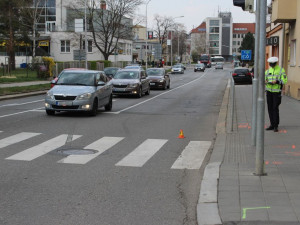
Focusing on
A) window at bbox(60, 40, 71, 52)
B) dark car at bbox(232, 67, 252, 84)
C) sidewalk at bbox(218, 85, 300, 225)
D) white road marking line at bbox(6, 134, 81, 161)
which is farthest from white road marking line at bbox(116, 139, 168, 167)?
window at bbox(60, 40, 71, 52)

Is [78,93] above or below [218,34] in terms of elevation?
below

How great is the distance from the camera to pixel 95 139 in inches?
437

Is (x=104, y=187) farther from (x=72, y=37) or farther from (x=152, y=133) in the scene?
(x=72, y=37)

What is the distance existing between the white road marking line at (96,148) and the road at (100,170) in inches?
0.7

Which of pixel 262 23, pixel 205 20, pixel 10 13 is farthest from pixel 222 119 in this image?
pixel 205 20

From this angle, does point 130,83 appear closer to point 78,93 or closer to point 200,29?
point 78,93

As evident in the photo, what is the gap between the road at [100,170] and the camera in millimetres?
5465

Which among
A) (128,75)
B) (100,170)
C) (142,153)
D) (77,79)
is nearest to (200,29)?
(128,75)

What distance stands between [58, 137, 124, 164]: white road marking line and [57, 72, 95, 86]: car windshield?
5.67 m

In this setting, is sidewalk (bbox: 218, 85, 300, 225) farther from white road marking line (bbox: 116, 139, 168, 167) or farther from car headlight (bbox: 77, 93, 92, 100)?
car headlight (bbox: 77, 93, 92, 100)

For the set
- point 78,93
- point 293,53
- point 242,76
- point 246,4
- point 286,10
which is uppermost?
point 286,10

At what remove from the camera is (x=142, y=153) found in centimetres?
941

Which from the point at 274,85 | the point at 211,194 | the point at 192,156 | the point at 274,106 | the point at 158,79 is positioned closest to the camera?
the point at 211,194

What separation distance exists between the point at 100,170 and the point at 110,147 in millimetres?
2284
